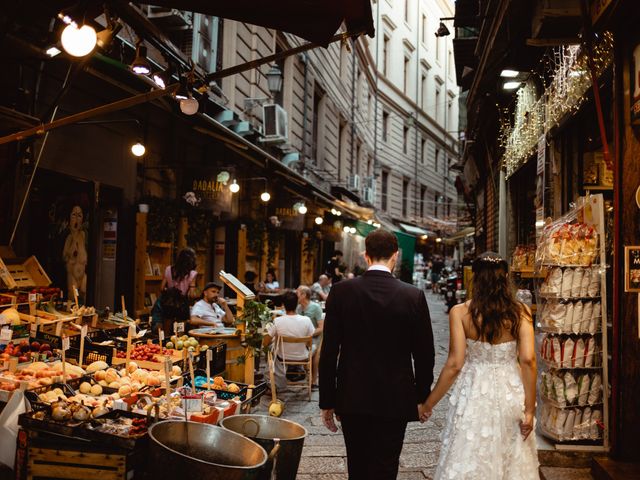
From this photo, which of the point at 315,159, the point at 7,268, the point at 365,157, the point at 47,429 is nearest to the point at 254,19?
the point at 47,429

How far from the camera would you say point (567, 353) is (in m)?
5.19

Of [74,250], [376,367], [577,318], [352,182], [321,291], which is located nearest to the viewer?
[376,367]

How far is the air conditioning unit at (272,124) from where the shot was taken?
1669cm

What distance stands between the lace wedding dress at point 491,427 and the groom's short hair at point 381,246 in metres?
0.96

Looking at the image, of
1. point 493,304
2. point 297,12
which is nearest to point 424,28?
point 297,12

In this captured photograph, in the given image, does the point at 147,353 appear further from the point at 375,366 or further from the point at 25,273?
the point at 375,366

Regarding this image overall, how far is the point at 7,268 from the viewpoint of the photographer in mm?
7430

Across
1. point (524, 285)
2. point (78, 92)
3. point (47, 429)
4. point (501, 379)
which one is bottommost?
point (47, 429)

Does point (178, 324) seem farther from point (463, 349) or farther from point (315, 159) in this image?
point (315, 159)

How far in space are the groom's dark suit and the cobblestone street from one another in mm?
1898

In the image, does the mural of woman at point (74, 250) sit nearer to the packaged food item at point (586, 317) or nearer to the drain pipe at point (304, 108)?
the packaged food item at point (586, 317)

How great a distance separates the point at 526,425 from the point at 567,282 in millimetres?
1786

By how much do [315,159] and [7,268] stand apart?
61.1 ft

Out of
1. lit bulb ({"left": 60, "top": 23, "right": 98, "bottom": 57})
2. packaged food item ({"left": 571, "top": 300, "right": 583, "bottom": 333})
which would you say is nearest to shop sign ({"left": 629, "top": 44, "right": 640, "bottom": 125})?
packaged food item ({"left": 571, "top": 300, "right": 583, "bottom": 333})
